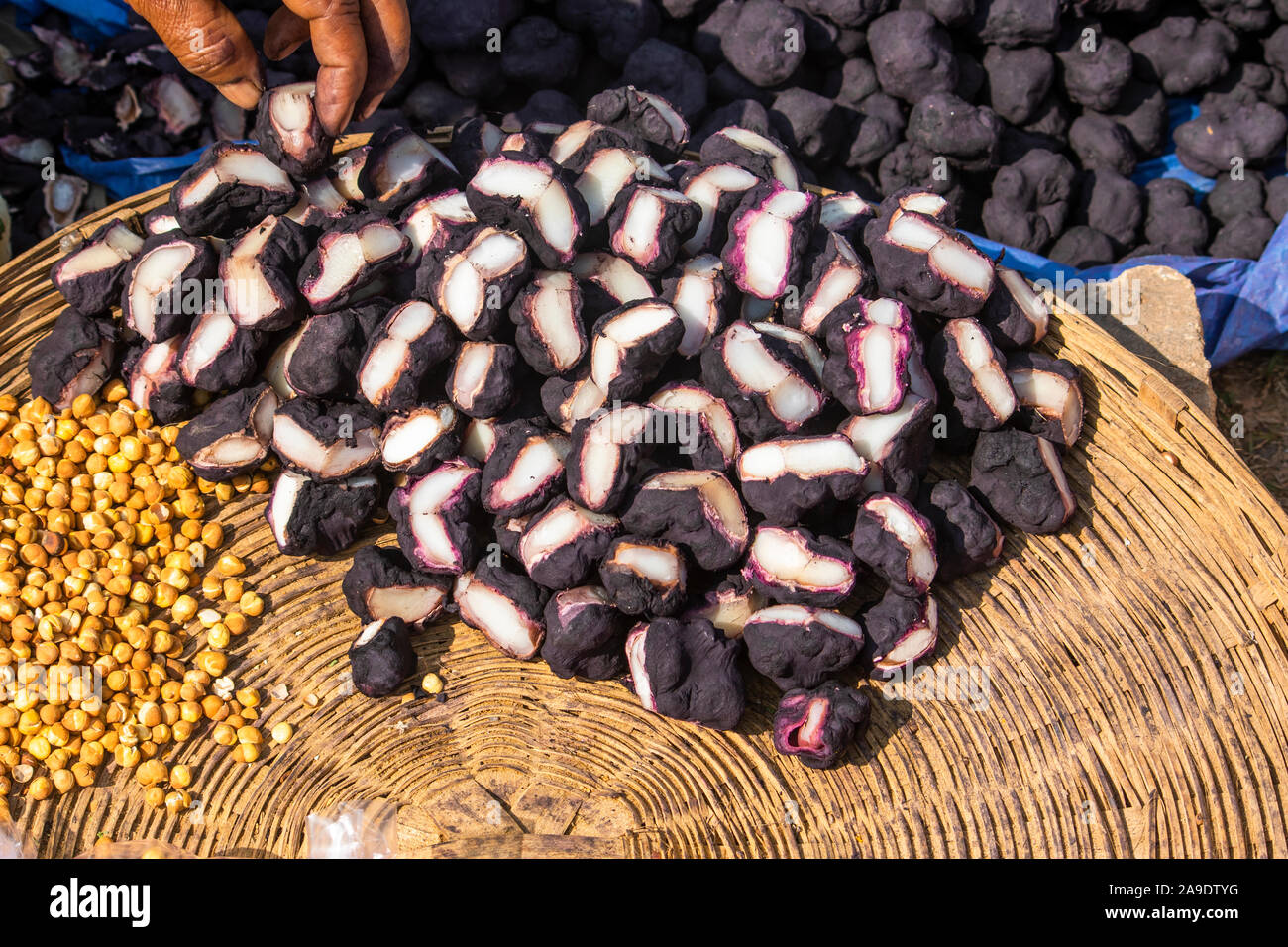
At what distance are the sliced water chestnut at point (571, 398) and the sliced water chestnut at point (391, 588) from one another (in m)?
0.36

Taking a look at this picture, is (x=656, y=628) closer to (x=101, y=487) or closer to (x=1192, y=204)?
(x=101, y=487)

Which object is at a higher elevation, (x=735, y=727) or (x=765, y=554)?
(x=765, y=554)

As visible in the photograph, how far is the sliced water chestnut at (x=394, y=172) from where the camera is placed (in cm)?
197

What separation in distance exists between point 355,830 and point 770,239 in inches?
49.5

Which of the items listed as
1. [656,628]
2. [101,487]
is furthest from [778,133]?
[101,487]

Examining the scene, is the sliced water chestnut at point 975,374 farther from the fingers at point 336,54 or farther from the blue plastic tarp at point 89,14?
the blue plastic tarp at point 89,14

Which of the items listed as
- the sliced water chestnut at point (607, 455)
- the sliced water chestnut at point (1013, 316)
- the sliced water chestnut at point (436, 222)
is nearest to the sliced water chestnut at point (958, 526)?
the sliced water chestnut at point (1013, 316)

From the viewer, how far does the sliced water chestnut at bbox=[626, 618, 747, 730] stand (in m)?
1.74

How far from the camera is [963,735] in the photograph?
1833 millimetres

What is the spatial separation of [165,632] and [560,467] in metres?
0.80

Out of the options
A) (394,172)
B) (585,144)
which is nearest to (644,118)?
(585,144)

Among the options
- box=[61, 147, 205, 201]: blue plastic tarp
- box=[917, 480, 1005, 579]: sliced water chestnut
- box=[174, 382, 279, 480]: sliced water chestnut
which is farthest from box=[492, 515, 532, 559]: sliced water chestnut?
box=[61, 147, 205, 201]: blue plastic tarp

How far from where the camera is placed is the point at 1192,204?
2.63 meters

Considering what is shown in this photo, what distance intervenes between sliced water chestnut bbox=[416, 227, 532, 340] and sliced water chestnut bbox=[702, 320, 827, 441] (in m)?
0.36
